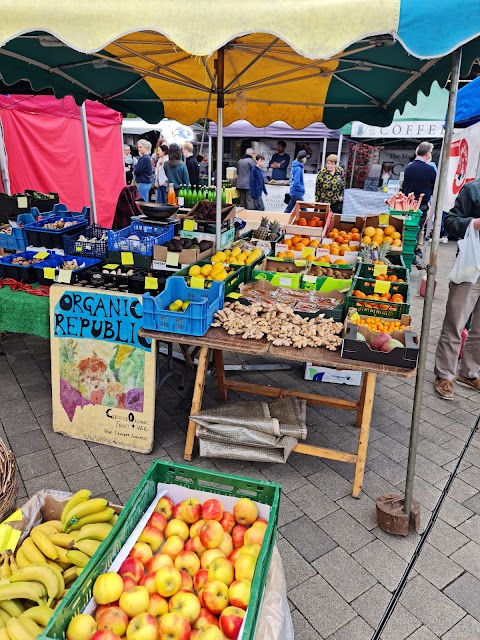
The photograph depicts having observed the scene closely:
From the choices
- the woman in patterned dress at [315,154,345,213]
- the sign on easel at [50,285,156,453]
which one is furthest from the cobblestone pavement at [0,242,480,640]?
the woman in patterned dress at [315,154,345,213]

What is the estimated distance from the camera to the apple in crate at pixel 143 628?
1.31m

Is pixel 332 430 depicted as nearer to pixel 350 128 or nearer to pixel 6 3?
pixel 6 3

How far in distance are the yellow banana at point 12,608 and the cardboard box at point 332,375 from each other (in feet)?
11.2

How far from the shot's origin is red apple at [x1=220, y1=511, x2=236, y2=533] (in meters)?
1.80

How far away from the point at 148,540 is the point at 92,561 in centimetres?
28

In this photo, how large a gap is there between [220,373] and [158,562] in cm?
257

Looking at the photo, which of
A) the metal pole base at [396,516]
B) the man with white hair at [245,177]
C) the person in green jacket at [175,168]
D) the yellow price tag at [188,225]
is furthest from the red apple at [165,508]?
the man with white hair at [245,177]

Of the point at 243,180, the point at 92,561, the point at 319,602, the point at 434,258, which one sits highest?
the point at 243,180

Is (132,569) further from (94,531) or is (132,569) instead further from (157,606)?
(94,531)

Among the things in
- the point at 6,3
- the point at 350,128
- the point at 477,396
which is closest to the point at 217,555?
the point at 6,3

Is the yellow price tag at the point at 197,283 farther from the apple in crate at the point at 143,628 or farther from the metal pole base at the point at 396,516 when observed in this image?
the apple in crate at the point at 143,628

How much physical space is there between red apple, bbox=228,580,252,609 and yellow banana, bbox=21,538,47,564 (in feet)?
2.61

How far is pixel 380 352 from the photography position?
9.16 ft

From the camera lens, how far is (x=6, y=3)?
1.94m
